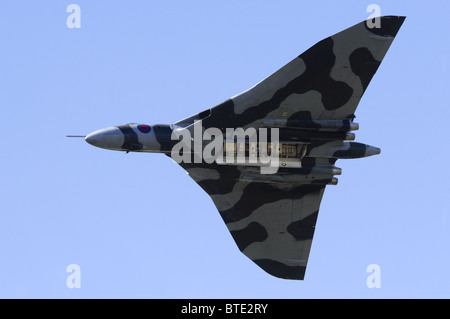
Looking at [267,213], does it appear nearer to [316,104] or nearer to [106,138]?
[316,104]

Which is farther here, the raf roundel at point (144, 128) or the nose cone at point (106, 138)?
the raf roundel at point (144, 128)

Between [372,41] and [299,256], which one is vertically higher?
[372,41]

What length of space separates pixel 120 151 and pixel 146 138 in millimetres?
1321

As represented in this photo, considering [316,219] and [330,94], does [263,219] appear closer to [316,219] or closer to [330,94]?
[316,219]

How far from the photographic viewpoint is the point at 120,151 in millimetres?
40938

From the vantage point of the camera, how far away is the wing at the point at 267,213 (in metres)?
42.5

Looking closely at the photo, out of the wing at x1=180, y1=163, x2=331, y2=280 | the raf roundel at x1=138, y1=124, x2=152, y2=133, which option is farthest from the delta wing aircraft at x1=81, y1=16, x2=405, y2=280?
the wing at x1=180, y1=163, x2=331, y2=280

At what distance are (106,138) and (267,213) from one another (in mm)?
8713

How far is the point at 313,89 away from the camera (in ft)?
133

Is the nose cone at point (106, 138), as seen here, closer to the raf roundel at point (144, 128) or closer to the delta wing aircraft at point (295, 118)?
the delta wing aircraft at point (295, 118)

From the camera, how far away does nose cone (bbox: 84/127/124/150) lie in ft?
132

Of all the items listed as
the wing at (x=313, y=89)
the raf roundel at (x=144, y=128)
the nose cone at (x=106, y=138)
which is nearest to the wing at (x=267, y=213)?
the raf roundel at (x=144, y=128)

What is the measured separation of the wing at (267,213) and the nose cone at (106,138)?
129 inches

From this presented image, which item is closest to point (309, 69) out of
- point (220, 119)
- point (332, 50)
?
point (332, 50)
